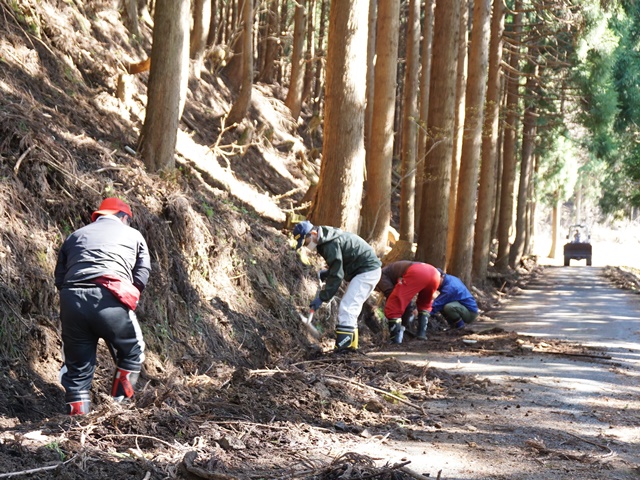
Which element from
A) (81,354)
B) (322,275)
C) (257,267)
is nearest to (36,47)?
(257,267)

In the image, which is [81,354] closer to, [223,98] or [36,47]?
[36,47]

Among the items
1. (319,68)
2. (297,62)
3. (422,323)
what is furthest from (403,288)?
(319,68)

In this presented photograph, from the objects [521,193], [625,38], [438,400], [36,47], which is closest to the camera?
[438,400]

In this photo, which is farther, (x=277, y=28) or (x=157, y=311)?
(x=277, y=28)

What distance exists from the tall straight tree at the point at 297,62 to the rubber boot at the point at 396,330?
659 inches

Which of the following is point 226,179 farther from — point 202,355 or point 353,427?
point 353,427

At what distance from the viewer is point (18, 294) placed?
7891mm

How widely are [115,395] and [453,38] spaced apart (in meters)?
13.2

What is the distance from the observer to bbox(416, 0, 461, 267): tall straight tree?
1792cm

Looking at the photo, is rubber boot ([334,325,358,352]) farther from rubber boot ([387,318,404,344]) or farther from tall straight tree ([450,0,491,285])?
tall straight tree ([450,0,491,285])

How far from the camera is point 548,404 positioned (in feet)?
27.5

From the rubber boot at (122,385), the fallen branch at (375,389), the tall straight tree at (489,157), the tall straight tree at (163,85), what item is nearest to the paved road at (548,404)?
the fallen branch at (375,389)

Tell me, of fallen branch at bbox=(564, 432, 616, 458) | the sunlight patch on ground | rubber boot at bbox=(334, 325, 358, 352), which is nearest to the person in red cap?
fallen branch at bbox=(564, 432, 616, 458)

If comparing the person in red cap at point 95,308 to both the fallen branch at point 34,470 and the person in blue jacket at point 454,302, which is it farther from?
the person in blue jacket at point 454,302
